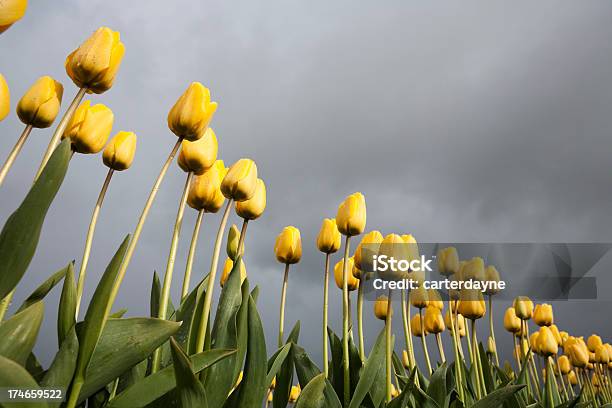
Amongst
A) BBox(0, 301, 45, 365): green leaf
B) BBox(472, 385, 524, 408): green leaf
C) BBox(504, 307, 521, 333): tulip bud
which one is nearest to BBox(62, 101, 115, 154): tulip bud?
BBox(0, 301, 45, 365): green leaf

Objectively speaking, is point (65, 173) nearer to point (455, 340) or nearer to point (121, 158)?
point (121, 158)

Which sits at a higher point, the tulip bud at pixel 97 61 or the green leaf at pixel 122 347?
the tulip bud at pixel 97 61

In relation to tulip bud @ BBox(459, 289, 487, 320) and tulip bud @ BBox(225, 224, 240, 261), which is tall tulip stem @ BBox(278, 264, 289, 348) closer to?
tulip bud @ BBox(225, 224, 240, 261)

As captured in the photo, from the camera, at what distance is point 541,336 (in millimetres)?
4016

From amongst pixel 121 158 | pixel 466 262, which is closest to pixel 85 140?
pixel 121 158

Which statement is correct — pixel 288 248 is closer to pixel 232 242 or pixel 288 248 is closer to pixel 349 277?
→ pixel 232 242

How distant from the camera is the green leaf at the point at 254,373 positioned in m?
1.42

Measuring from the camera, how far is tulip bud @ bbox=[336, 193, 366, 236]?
88.0 inches

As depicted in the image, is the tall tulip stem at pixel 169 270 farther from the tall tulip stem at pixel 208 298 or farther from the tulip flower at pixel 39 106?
the tulip flower at pixel 39 106

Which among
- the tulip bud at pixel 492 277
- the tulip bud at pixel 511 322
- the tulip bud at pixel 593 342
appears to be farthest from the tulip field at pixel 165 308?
the tulip bud at pixel 593 342

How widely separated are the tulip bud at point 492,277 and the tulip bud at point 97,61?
2.54m

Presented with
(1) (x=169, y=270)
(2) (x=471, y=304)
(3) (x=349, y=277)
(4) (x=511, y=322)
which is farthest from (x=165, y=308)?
(4) (x=511, y=322)

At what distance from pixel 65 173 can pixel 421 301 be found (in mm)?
2369

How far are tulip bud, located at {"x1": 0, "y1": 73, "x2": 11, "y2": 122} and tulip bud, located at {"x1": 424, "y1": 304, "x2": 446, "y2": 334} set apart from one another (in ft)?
9.20
